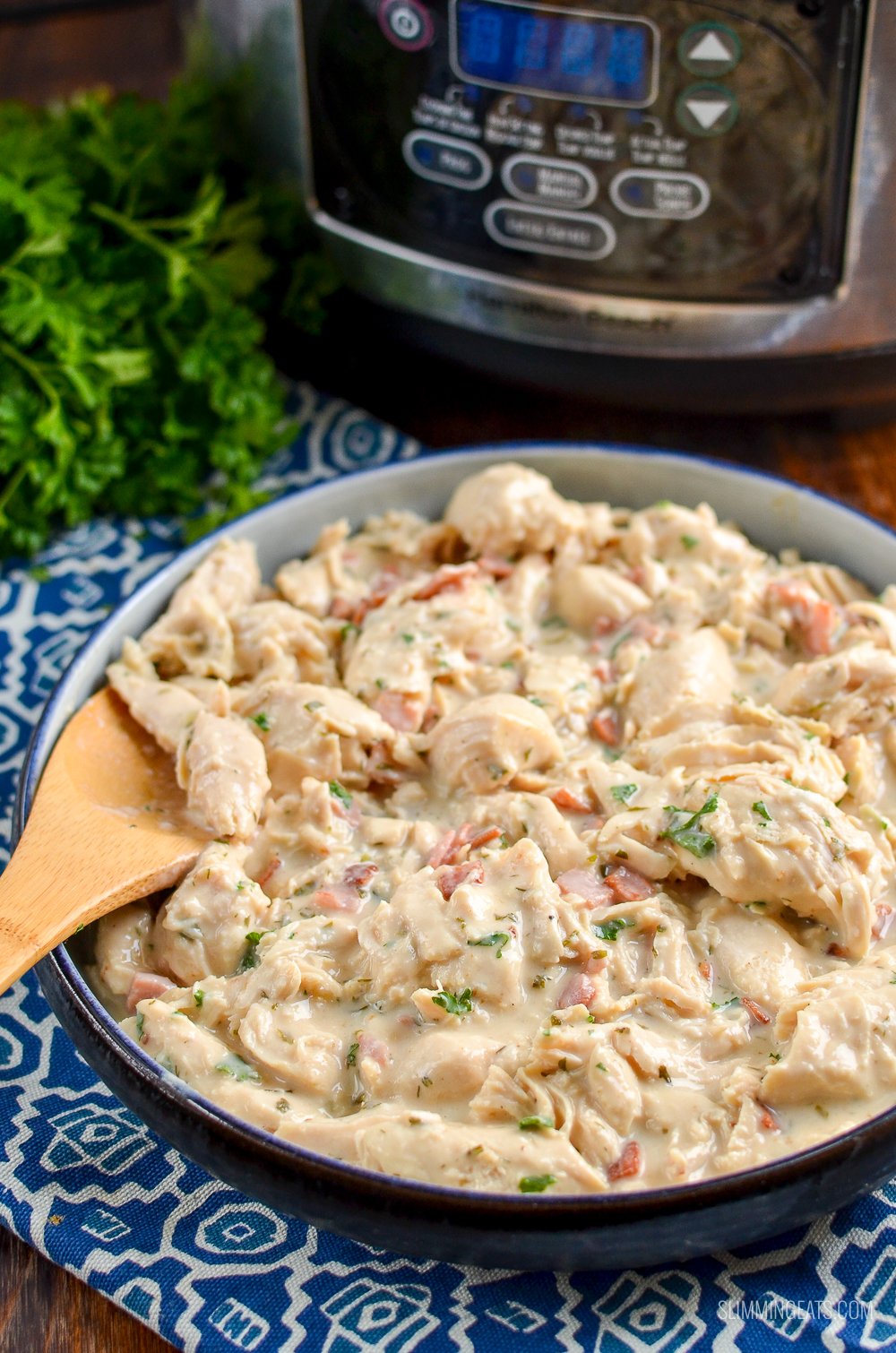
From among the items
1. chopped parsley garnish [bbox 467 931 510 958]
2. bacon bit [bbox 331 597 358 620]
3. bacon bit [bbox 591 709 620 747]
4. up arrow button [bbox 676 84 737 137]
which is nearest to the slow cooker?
up arrow button [bbox 676 84 737 137]

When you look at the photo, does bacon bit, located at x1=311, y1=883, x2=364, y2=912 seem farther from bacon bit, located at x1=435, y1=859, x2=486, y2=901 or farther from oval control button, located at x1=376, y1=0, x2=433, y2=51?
oval control button, located at x1=376, y1=0, x2=433, y2=51

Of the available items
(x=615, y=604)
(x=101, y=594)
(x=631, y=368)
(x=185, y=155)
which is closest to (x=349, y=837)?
(x=615, y=604)

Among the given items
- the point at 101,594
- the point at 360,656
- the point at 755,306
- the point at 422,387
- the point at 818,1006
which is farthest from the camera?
the point at 422,387

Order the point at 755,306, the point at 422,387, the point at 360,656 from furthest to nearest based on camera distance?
1. the point at 422,387
2. the point at 755,306
3. the point at 360,656

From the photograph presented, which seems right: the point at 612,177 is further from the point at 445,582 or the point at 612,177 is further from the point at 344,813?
the point at 344,813

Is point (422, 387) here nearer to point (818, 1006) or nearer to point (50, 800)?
point (50, 800)

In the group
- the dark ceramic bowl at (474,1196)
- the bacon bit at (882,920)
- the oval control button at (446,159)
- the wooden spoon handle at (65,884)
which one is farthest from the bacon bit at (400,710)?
the oval control button at (446,159)

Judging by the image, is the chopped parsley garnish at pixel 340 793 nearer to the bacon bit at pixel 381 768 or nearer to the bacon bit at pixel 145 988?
the bacon bit at pixel 381 768
